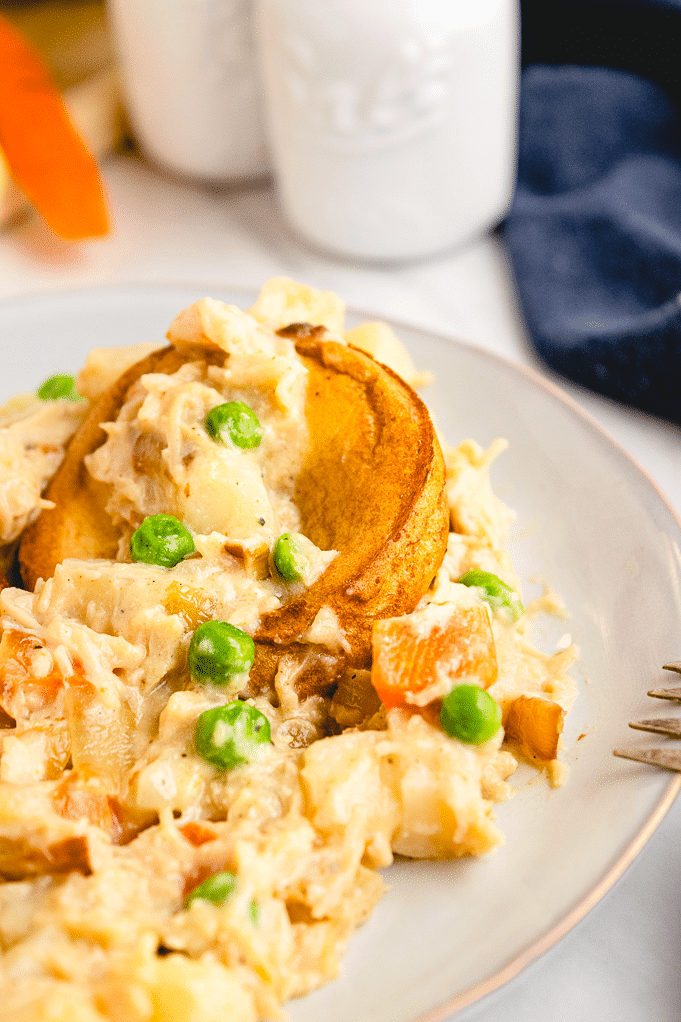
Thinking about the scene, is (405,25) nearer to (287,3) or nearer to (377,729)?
(287,3)

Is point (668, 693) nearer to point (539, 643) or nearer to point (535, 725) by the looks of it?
point (535, 725)

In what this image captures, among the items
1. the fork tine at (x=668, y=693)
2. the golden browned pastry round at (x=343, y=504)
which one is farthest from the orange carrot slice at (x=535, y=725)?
the golden browned pastry round at (x=343, y=504)

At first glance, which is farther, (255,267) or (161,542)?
(255,267)

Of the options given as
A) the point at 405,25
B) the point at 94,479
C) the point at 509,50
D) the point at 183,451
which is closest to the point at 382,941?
the point at 183,451

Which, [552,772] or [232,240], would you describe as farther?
[232,240]

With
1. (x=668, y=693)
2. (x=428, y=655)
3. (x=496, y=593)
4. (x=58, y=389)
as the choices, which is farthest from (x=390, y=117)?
(x=668, y=693)

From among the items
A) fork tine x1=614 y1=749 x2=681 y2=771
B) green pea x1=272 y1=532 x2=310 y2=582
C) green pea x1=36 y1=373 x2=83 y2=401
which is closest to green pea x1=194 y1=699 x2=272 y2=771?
green pea x1=272 y1=532 x2=310 y2=582

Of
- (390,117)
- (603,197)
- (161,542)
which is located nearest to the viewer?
(161,542)
